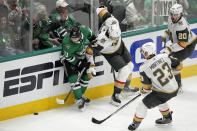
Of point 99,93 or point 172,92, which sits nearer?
point 172,92

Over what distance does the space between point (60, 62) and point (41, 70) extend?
30cm

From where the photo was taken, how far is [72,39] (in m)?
6.43

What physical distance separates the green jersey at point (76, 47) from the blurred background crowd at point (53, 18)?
26 cm

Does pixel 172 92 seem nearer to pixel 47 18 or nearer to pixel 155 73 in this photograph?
pixel 155 73

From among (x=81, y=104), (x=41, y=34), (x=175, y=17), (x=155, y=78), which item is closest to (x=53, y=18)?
(x=41, y=34)

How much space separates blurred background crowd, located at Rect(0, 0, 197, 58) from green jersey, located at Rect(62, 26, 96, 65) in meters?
0.26

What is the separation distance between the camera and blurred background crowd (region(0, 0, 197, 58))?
6301mm

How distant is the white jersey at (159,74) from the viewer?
570 cm

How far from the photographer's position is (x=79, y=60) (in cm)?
668

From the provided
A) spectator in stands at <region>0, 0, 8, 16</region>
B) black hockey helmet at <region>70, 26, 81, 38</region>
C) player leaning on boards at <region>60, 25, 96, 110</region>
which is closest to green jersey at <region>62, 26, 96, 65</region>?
player leaning on boards at <region>60, 25, 96, 110</region>

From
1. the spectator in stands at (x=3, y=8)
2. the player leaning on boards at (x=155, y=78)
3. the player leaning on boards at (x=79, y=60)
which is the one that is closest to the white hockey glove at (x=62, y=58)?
the player leaning on boards at (x=79, y=60)

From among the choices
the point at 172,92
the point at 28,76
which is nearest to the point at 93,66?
the point at 28,76

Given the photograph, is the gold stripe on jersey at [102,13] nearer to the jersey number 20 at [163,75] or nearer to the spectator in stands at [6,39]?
the spectator in stands at [6,39]

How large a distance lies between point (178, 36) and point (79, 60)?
129cm
